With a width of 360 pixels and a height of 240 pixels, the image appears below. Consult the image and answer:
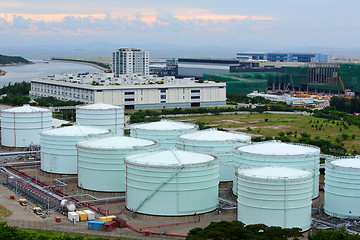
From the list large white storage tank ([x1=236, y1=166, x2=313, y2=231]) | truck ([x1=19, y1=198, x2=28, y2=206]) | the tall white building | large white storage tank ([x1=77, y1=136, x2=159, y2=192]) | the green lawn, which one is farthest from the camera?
the tall white building

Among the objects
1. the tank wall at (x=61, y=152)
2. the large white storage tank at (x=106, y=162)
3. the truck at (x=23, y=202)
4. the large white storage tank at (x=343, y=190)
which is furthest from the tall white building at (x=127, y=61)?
the large white storage tank at (x=343, y=190)

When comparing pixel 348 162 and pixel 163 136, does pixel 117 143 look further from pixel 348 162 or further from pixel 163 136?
pixel 348 162

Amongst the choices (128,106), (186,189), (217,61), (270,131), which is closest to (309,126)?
(270,131)

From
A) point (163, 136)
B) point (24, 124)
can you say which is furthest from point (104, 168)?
point (24, 124)

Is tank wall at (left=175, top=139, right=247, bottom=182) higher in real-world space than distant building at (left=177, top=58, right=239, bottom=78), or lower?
lower

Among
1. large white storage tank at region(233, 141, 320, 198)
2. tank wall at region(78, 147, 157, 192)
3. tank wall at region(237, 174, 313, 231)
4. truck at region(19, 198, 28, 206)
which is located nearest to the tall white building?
tank wall at region(78, 147, 157, 192)

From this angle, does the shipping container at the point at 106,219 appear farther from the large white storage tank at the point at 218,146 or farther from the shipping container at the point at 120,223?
the large white storage tank at the point at 218,146

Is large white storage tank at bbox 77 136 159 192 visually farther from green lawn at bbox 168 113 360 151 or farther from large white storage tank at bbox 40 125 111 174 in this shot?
green lawn at bbox 168 113 360 151
